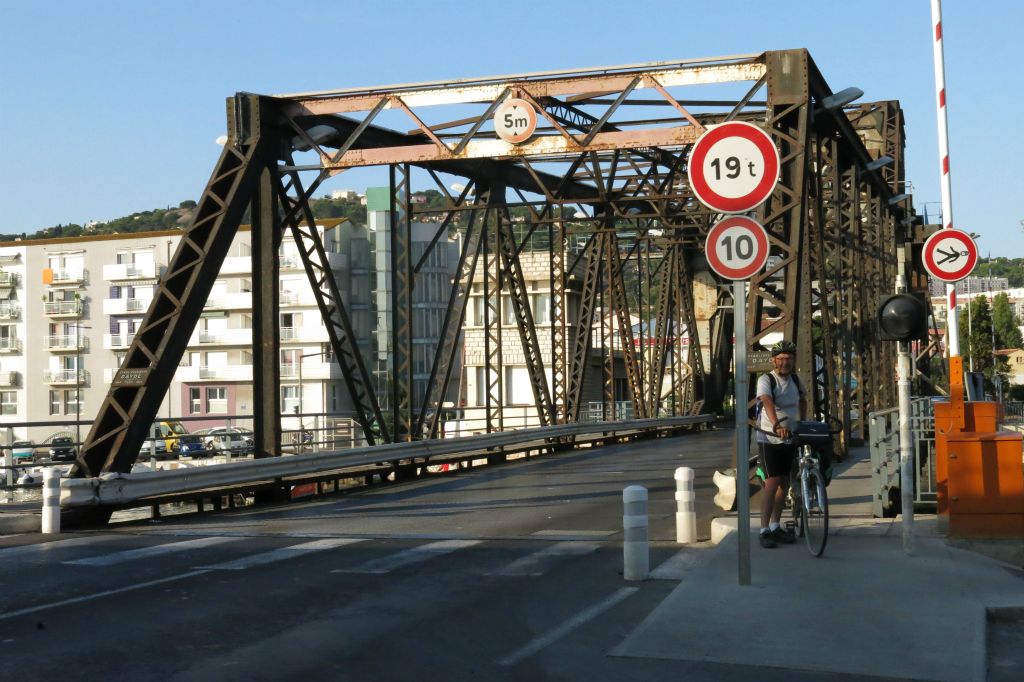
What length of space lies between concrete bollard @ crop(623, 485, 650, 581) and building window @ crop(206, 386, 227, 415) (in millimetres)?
78959

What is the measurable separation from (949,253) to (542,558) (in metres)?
5.37

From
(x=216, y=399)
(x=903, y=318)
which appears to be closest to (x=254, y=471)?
(x=903, y=318)

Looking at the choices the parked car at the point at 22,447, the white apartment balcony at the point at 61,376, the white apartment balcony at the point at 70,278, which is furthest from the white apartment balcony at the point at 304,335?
the parked car at the point at 22,447

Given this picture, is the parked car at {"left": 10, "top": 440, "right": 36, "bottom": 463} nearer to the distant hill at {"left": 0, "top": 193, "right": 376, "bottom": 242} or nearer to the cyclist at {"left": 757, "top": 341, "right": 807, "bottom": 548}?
the cyclist at {"left": 757, "top": 341, "right": 807, "bottom": 548}

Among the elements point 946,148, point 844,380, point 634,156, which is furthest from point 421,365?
point 946,148

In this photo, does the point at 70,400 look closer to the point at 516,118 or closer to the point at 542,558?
the point at 516,118

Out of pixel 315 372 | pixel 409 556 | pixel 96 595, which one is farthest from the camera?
pixel 315 372

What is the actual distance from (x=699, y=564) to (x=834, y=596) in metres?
1.94

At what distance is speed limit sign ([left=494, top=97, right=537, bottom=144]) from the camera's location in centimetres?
1947

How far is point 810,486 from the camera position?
1070 cm

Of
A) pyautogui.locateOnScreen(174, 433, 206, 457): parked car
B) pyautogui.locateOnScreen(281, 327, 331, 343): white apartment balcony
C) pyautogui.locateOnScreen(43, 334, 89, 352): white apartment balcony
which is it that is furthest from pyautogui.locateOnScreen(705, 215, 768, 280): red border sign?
pyautogui.locateOnScreen(43, 334, 89, 352): white apartment balcony

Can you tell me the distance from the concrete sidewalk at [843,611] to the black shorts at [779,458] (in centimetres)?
69

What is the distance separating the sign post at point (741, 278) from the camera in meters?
8.95

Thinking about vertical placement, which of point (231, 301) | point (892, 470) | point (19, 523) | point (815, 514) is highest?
point (231, 301)
